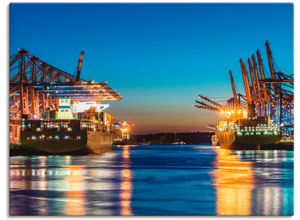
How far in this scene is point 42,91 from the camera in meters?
69.2

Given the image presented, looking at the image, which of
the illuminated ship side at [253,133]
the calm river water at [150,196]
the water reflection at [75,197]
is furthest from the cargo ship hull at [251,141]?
the water reflection at [75,197]

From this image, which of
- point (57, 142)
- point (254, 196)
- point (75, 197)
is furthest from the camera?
point (57, 142)

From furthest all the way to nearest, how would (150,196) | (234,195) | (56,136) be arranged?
(56,136)
(150,196)
(234,195)

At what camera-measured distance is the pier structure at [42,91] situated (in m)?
63.8

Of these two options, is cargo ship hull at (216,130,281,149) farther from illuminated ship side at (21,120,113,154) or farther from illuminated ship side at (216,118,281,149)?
illuminated ship side at (21,120,113,154)

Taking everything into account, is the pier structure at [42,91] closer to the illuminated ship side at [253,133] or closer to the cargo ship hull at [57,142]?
the cargo ship hull at [57,142]

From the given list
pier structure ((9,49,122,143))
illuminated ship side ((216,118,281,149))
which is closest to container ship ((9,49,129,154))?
pier structure ((9,49,122,143))

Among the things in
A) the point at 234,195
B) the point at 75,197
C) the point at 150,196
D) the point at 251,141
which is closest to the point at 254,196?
the point at 234,195

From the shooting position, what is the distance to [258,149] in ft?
263

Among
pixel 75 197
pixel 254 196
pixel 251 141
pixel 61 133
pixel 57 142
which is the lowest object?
pixel 254 196

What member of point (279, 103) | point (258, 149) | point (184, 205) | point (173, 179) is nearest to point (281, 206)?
point (184, 205)

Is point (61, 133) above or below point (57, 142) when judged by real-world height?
above

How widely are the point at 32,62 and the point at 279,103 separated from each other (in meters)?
34.0

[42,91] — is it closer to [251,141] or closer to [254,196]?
[251,141]
